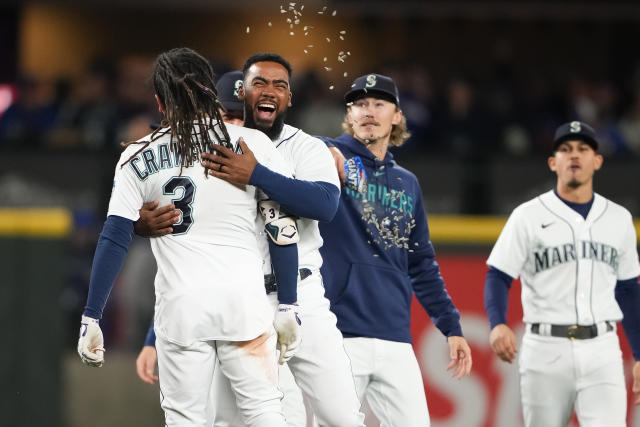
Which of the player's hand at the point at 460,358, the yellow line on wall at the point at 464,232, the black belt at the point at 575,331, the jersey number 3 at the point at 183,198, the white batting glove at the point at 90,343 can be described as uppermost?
the jersey number 3 at the point at 183,198

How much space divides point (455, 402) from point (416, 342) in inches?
19.3

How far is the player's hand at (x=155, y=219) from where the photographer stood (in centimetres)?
384

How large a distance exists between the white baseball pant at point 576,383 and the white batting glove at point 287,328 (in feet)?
5.99

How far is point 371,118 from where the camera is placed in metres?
5.11

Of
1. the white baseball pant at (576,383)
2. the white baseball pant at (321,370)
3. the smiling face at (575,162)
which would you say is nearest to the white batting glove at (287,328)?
the white baseball pant at (321,370)

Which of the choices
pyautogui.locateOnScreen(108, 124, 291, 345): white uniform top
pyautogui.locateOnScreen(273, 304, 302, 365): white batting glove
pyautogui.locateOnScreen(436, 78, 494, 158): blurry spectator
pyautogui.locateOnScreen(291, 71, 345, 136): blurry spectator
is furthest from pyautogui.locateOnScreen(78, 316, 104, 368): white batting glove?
pyautogui.locateOnScreen(436, 78, 494, 158): blurry spectator

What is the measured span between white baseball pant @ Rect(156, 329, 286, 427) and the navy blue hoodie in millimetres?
1102

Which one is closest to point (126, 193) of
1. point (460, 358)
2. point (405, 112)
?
point (460, 358)

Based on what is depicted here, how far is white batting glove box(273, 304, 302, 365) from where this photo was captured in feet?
13.3

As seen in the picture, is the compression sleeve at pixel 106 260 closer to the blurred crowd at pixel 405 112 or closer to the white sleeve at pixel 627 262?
the white sleeve at pixel 627 262

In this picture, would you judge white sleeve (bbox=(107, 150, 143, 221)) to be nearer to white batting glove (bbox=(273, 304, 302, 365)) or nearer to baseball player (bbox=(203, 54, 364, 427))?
baseball player (bbox=(203, 54, 364, 427))

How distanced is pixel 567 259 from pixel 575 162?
1.69 ft

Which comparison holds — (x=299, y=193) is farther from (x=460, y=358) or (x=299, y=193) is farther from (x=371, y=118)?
(x=460, y=358)

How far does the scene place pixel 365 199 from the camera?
5008 mm
